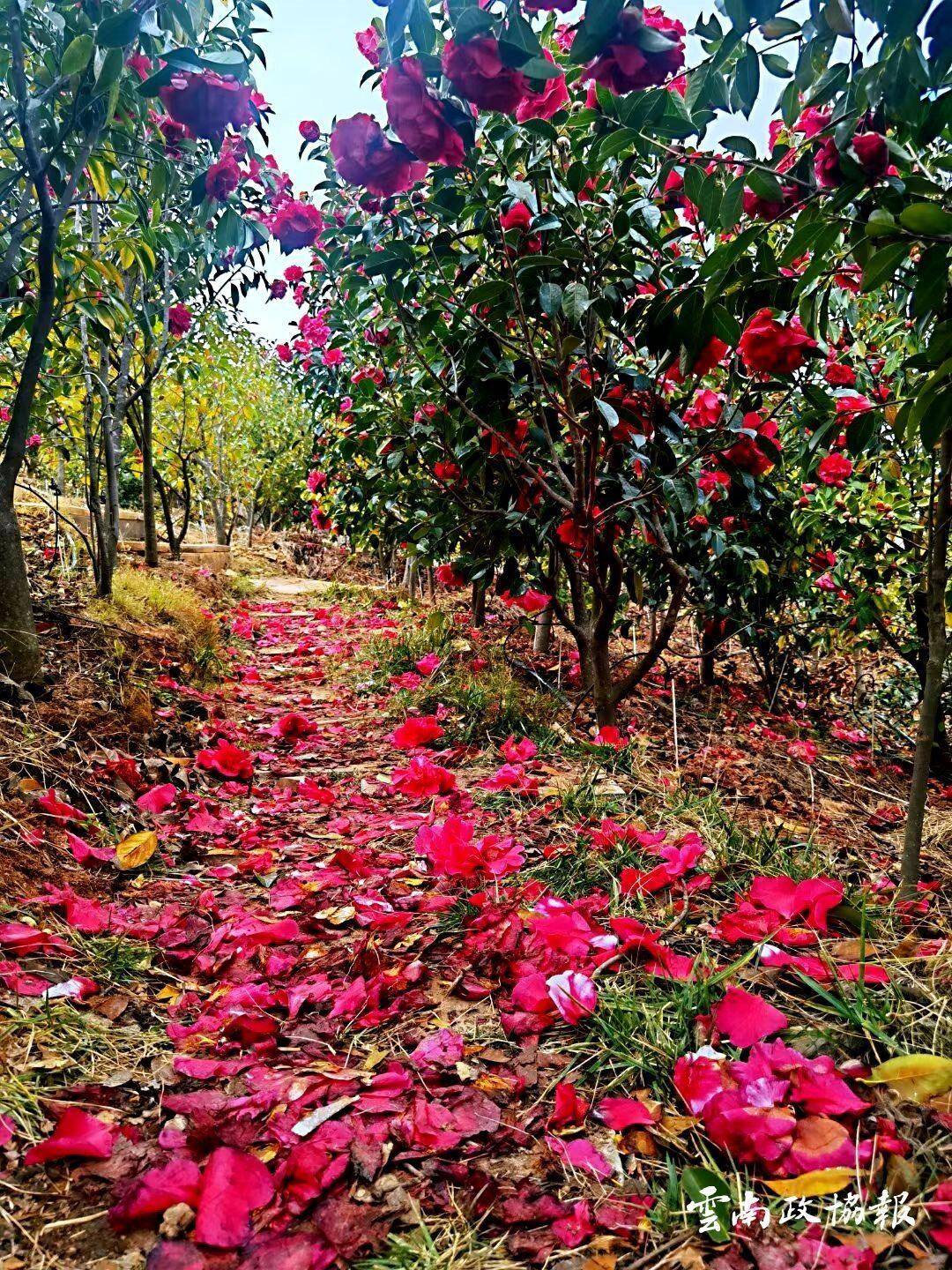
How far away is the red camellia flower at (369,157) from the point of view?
1.24 meters

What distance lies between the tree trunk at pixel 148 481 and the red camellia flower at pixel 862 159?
12.8ft

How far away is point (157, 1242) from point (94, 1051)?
33cm

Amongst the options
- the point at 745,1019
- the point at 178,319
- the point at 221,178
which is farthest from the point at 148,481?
the point at 745,1019

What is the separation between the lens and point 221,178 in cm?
165

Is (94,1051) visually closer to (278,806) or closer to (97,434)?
(278,806)

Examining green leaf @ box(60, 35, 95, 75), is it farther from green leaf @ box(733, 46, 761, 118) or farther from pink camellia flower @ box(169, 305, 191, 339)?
pink camellia flower @ box(169, 305, 191, 339)

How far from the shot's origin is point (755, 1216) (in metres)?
0.69

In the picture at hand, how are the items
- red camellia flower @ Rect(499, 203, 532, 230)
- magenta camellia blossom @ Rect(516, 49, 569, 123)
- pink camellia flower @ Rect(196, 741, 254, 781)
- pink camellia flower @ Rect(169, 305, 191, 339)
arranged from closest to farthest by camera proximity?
1. magenta camellia blossom @ Rect(516, 49, 569, 123)
2. red camellia flower @ Rect(499, 203, 532, 230)
3. pink camellia flower @ Rect(196, 741, 254, 781)
4. pink camellia flower @ Rect(169, 305, 191, 339)

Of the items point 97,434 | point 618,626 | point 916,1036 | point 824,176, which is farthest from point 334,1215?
point 97,434

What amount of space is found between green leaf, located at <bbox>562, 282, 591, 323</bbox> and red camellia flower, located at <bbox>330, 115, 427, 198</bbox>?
15.9 inches

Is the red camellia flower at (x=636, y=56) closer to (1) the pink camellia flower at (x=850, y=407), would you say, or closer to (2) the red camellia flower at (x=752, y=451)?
(1) the pink camellia flower at (x=850, y=407)

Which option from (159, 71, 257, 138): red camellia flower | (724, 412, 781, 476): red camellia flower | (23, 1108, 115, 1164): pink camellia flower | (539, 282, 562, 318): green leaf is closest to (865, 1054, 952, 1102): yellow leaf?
(23, 1108, 115, 1164): pink camellia flower

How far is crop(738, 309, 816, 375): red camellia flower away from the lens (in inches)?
52.5

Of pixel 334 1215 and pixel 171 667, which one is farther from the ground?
pixel 171 667
